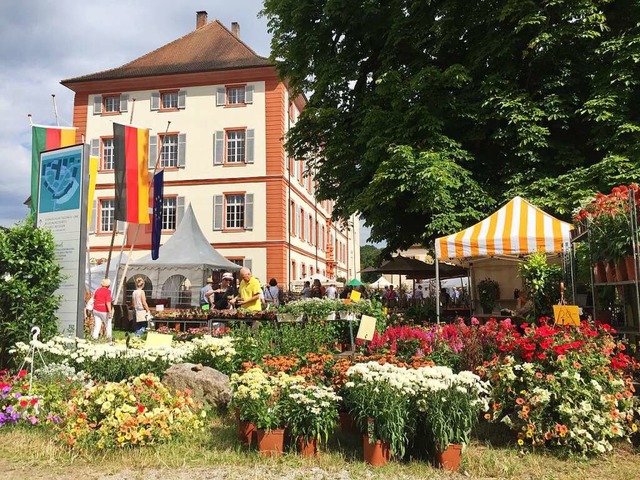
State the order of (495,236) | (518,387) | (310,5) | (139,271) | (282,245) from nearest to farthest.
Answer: (518,387), (495,236), (310,5), (139,271), (282,245)

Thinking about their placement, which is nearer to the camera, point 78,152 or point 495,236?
point 78,152

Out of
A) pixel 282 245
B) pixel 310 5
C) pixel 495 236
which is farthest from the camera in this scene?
pixel 282 245

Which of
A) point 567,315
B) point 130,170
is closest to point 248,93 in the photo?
point 130,170

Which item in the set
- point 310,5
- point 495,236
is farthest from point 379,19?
point 495,236

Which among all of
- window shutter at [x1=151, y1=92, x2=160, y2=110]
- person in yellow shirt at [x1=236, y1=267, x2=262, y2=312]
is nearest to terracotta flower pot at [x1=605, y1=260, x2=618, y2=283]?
person in yellow shirt at [x1=236, y1=267, x2=262, y2=312]

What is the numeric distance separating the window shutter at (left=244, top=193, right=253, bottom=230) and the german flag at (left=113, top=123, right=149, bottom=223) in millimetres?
14963

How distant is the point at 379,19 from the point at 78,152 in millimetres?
8171

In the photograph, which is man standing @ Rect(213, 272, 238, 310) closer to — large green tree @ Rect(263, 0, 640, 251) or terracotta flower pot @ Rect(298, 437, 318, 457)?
large green tree @ Rect(263, 0, 640, 251)

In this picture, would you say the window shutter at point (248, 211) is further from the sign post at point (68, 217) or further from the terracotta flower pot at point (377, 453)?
the terracotta flower pot at point (377, 453)

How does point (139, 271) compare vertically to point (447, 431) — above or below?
above

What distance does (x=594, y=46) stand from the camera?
→ 447 inches

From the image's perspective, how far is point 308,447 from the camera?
455cm

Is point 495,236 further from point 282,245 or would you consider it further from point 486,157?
point 282,245

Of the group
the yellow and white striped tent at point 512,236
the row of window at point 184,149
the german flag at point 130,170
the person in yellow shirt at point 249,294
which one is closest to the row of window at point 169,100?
the row of window at point 184,149
